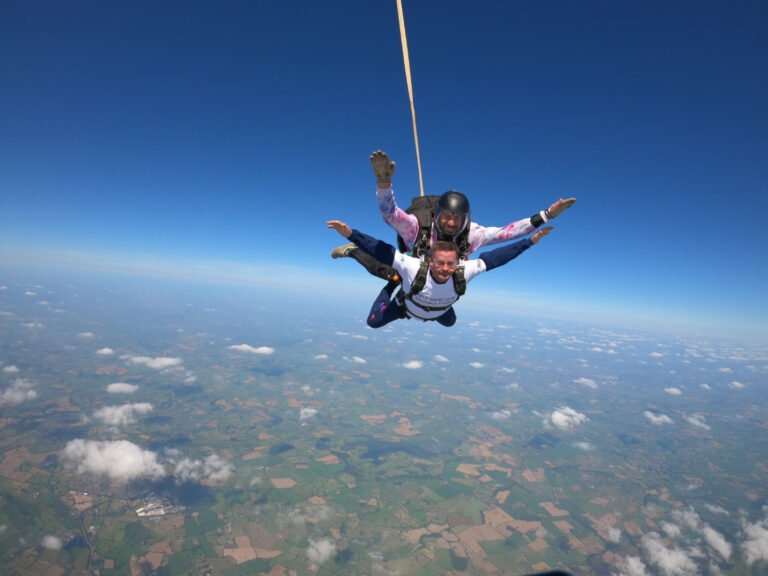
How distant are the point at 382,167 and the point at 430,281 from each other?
148 cm

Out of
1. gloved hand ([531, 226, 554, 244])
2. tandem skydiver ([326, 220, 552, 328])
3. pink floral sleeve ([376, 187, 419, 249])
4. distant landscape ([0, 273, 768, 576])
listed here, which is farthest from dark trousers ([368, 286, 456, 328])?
distant landscape ([0, 273, 768, 576])

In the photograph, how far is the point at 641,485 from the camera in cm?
5491

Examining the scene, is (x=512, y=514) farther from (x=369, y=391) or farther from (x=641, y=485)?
(x=369, y=391)

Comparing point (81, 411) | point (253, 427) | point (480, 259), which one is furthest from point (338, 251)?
point (81, 411)

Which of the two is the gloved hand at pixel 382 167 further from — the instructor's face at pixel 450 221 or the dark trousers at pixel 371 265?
the dark trousers at pixel 371 265

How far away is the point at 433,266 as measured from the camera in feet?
11.4

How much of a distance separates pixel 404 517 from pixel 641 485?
4491cm

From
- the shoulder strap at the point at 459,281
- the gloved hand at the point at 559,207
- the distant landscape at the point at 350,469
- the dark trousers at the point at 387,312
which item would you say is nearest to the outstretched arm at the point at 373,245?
the shoulder strap at the point at 459,281

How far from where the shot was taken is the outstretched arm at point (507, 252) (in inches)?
156

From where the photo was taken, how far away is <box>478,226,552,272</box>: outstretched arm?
3967 mm

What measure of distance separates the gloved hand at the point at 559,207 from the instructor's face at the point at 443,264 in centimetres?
134

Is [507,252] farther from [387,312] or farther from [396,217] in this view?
[387,312]

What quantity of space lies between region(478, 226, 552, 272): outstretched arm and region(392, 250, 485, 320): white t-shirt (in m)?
0.17

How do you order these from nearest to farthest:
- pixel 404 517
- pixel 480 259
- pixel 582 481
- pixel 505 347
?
pixel 480 259 → pixel 404 517 → pixel 582 481 → pixel 505 347
